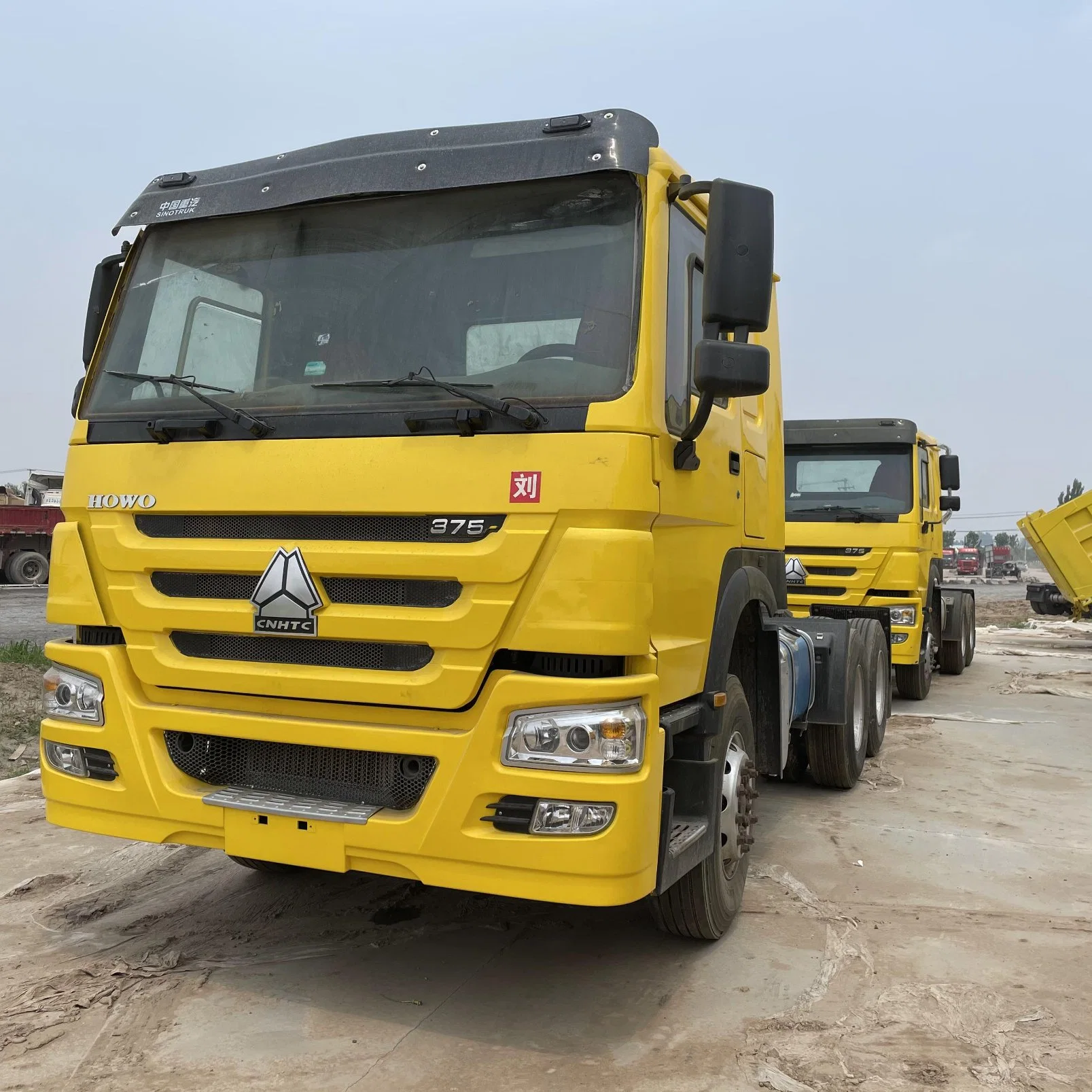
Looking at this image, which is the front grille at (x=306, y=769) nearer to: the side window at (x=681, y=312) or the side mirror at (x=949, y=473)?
the side window at (x=681, y=312)

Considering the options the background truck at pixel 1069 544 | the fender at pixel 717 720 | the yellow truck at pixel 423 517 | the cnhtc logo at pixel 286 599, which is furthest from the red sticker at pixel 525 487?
the background truck at pixel 1069 544

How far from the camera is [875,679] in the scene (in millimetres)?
7770

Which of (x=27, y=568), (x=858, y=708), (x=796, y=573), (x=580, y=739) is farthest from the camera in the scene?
(x=27, y=568)

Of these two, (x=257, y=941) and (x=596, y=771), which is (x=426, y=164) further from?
(x=257, y=941)

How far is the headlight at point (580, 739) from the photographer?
3088 mm

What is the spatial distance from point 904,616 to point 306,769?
24.7 feet

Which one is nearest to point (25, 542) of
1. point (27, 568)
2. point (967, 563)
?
point (27, 568)

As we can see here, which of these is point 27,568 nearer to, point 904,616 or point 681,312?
point 904,616

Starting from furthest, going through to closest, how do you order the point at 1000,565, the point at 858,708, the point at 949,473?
the point at 1000,565
the point at 949,473
the point at 858,708

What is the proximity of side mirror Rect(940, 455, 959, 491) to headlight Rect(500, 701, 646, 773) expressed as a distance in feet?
30.4

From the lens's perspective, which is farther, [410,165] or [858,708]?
[858,708]

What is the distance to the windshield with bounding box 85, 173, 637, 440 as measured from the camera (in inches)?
131

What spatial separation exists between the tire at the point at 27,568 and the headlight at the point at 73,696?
2202 centimetres

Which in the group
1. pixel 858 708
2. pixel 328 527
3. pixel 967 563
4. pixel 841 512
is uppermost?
pixel 841 512
